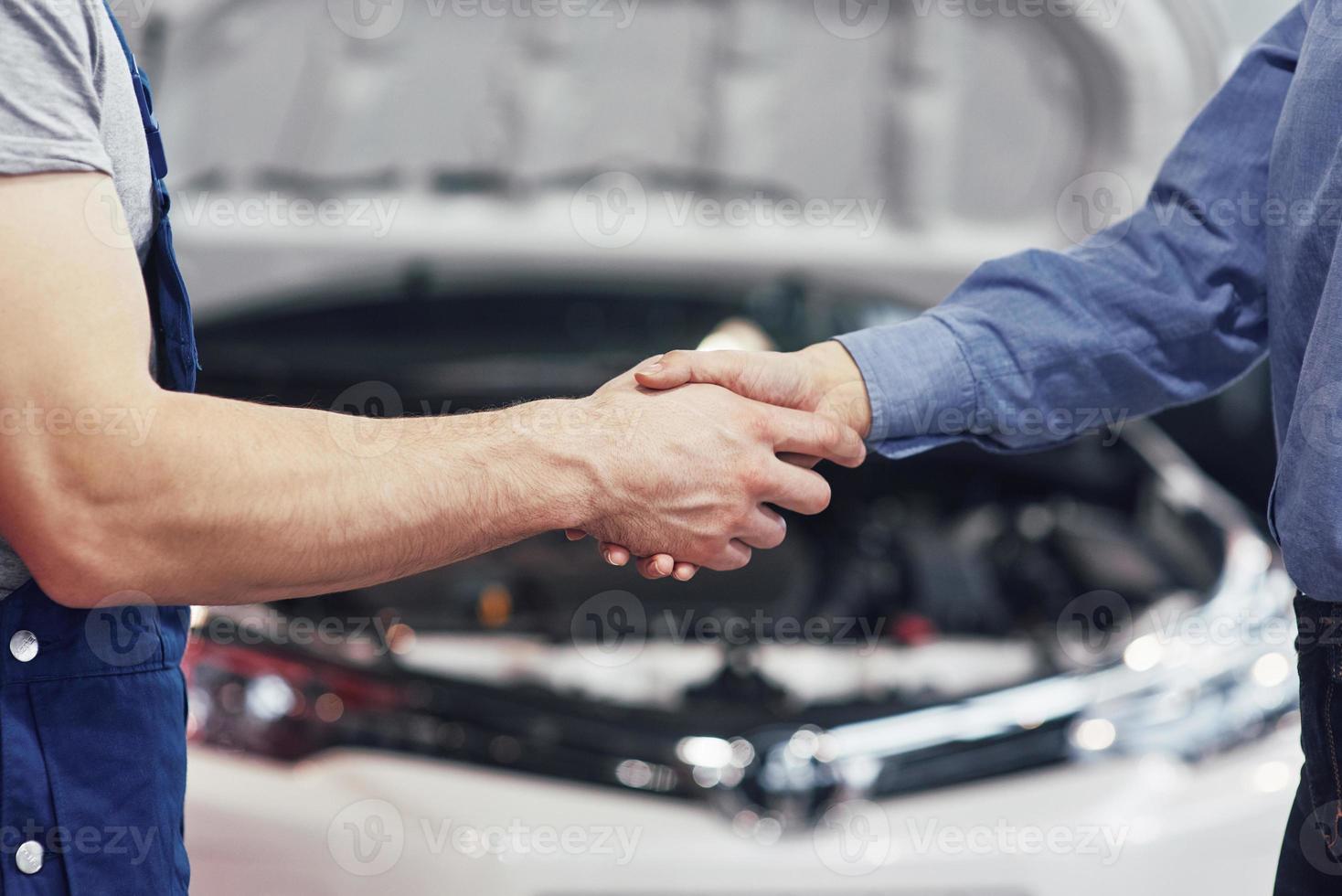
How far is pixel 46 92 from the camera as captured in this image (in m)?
0.80

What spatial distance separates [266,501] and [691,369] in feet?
1.74

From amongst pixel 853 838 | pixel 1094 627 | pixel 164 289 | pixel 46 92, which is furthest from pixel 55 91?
pixel 1094 627

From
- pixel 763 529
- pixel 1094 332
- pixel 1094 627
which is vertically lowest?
pixel 1094 627

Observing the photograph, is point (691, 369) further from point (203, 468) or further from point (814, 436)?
point (203, 468)

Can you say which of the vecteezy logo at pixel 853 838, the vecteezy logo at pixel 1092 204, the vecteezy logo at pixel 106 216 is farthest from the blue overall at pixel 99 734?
the vecteezy logo at pixel 1092 204

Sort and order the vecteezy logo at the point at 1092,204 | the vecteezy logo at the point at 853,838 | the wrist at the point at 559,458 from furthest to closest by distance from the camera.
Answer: the vecteezy logo at the point at 1092,204
the vecteezy logo at the point at 853,838
the wrist at the point at 559,458

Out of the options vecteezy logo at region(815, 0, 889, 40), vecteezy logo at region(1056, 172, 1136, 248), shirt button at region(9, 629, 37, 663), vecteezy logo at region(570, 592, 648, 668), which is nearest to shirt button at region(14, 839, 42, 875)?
shirt button at region(9, 629, 37, 663)

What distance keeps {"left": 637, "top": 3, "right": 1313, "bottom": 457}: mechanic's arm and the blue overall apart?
53 cm

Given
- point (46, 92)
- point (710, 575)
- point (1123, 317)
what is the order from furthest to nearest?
point (710, 575), point (1123, 317), point (46, 92)

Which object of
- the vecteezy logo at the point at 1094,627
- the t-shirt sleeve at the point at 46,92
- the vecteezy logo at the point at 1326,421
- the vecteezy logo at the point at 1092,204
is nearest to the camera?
Answer: the t-shirt sleeve at the point at 46,92

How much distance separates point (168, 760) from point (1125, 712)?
1.13m

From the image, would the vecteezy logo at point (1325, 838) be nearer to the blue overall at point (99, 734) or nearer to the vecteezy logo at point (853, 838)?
the vecteezy logo at point (853, 838)

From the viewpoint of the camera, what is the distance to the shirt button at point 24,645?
875 mm

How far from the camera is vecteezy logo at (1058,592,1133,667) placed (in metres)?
1.67
